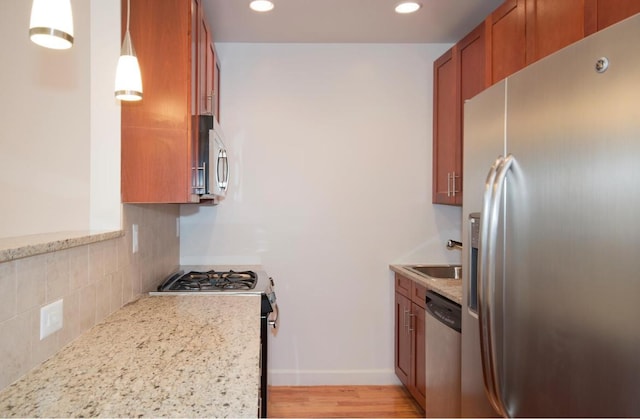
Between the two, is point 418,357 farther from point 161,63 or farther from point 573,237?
point 161,63

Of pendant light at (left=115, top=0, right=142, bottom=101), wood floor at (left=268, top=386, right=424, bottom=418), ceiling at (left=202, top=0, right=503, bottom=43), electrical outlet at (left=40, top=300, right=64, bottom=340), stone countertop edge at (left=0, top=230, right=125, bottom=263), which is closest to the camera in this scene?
stone countertop edge at (left=0, top=230, right=125, bottom=263)

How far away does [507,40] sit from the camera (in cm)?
203

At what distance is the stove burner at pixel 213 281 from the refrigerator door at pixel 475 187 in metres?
1.13

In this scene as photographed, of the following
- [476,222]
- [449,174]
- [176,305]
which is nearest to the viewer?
[476,222]

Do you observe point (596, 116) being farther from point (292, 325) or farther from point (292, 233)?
point (292, 325)

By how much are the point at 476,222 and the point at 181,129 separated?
1.31 metres

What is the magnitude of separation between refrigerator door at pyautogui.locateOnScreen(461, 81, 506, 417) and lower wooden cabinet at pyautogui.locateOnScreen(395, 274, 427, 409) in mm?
883

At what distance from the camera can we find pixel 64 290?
1.35m

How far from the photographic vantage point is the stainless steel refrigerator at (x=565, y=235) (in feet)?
3.00

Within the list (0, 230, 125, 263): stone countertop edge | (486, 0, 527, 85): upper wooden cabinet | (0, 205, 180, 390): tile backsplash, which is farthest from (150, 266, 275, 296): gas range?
(486, 0, 527, 85): upper wooden cabinet

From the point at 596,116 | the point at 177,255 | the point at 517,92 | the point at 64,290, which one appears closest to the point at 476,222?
the point at 517,92

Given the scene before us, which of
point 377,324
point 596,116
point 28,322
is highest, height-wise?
point 596,116

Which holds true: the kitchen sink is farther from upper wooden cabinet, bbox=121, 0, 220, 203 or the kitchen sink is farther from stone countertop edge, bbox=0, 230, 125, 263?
stone countertop edge, bbox=0, 230, 125, 263

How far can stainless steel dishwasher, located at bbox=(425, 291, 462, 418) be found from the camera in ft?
6.51
